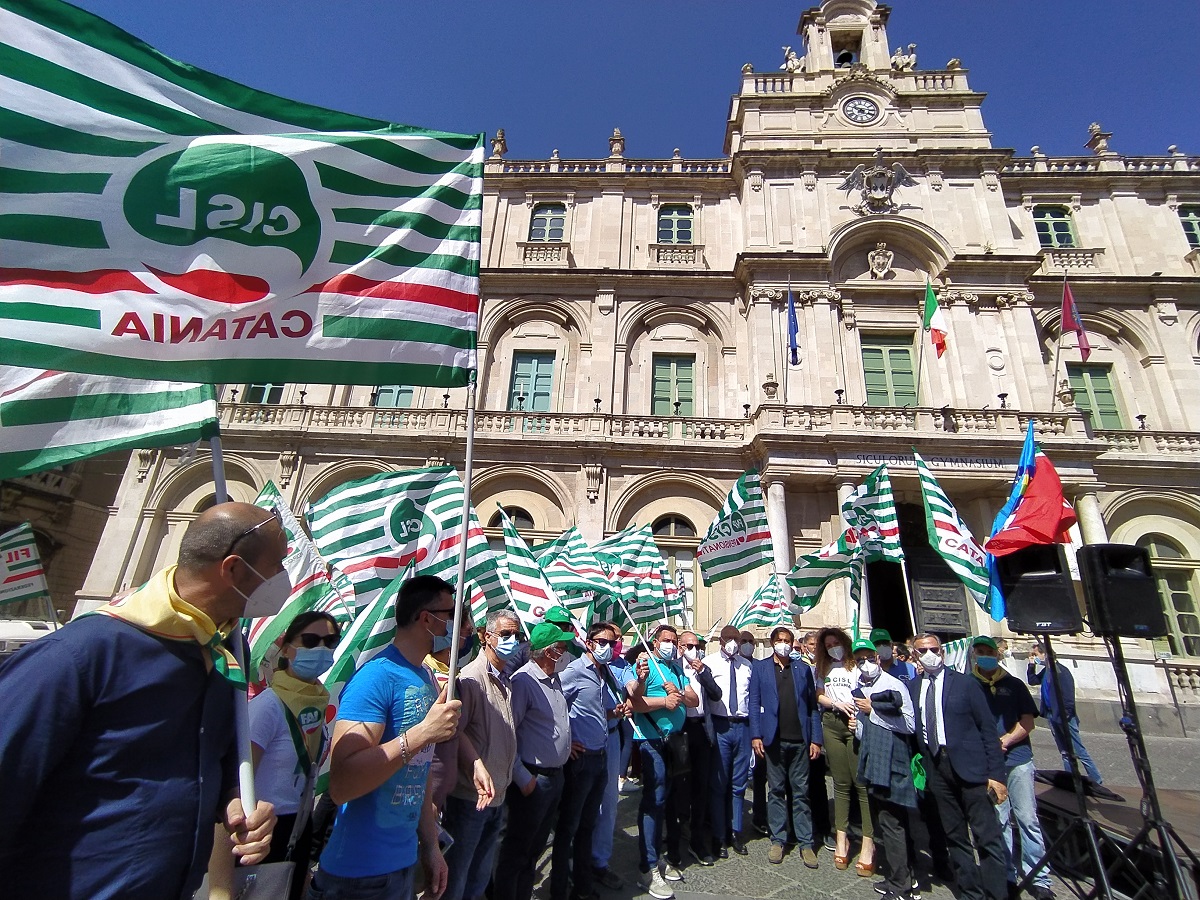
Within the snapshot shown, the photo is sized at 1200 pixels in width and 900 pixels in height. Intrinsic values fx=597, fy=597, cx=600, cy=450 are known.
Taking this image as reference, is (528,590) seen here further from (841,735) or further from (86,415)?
(86,415)

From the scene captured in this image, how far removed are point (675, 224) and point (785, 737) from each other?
18.0 meters

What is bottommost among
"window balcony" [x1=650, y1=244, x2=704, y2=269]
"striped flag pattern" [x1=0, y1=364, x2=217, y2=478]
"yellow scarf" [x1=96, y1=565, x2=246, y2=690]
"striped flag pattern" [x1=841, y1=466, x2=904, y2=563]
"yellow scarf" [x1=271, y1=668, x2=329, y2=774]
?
"yellow scarf" [x1=271, y1=668, x2=329, y2=774]

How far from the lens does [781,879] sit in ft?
17.6

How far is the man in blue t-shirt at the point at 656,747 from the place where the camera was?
17.1 ft

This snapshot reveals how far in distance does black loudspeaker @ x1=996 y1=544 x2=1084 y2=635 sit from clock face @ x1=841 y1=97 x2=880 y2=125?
19.4 metres

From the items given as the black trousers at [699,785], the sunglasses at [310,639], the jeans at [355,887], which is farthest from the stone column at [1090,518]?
the jeans at [355,887]

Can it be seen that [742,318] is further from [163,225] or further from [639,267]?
[163,225]

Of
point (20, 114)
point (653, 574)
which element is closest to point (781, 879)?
point (653, 574)

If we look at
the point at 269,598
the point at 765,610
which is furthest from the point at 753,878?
the point at 269,598

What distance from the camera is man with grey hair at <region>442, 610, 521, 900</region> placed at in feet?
11.7

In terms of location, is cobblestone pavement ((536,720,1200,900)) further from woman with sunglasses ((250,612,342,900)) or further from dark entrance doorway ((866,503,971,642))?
dark entrance doorway ((866,503,971,642))

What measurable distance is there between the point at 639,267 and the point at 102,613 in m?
19.5

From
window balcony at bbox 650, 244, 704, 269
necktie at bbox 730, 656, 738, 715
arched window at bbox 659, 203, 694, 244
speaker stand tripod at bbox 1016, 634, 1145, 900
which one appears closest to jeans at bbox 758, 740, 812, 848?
necktie at bbox 730, 656, 738, 715

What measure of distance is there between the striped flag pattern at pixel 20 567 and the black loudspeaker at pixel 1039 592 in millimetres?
12046
